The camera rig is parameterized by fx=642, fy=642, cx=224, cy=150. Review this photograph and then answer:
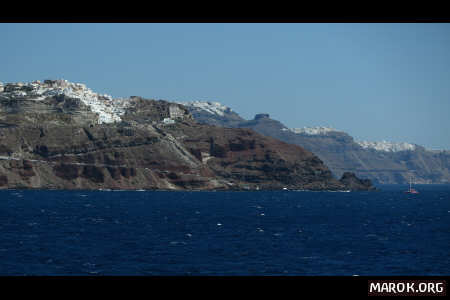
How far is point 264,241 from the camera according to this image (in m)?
83.8
